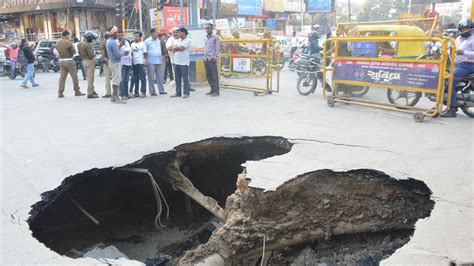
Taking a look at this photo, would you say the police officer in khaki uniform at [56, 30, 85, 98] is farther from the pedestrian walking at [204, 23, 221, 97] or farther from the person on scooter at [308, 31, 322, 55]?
→ the person on scooter at [308, 31, 322, 55]

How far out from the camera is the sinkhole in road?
11.6 ft

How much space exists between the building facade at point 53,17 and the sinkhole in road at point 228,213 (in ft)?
83.9

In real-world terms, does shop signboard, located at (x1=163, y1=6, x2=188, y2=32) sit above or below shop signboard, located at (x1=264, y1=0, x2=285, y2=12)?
below

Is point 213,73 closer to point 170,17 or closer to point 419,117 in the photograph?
point 419,117

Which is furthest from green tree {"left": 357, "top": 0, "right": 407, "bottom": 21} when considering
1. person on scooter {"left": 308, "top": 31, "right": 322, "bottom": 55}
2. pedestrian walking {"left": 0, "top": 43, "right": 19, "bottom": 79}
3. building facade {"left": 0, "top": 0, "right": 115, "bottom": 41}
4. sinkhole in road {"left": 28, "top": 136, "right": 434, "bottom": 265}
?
sinkhole in road {"left": 28, "top": 136, "right": 434, "bottom": 265}

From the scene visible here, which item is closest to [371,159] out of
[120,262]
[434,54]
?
[120,262]

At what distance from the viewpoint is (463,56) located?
6.96 metres

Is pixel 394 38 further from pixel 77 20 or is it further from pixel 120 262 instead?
pixel 77 20

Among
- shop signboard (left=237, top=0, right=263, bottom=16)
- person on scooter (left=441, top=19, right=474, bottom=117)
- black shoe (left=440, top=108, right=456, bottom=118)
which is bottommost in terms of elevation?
black shoe (left=440, top=108, right=456, bottom=118)

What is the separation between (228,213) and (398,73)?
492 centimetres

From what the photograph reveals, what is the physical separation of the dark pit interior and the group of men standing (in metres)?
4.62

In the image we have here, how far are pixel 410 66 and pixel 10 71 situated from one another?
16.7m

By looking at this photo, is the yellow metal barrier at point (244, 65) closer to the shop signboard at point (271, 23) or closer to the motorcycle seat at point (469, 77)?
the motorcycle seat at point (469, 77)

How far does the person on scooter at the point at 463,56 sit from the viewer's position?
6.94 m
